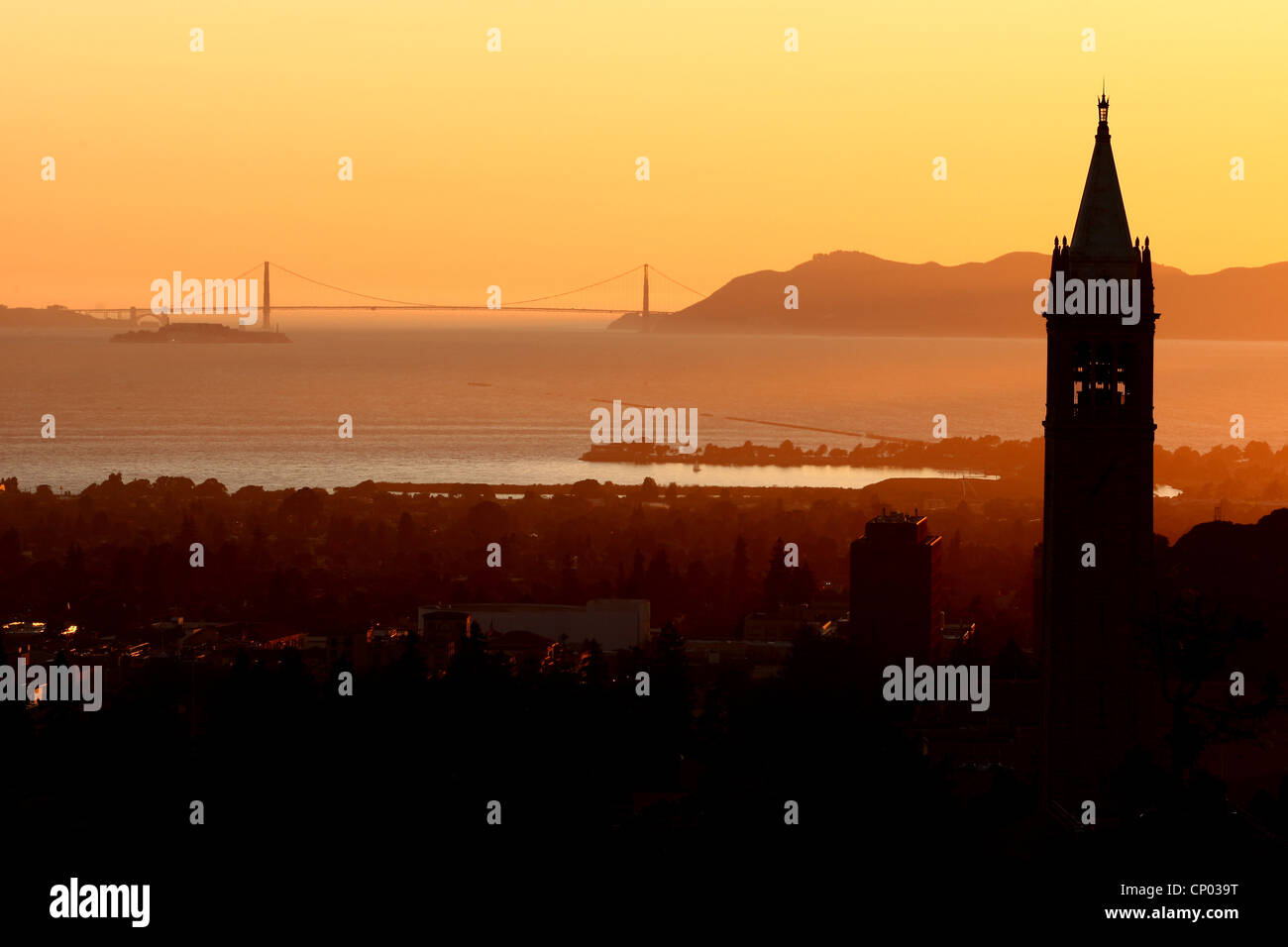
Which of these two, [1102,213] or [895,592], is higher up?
[1102,213]

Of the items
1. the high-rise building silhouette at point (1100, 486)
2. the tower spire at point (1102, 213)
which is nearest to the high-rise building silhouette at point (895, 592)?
the high-rise building silhouette at point (1100, 486)

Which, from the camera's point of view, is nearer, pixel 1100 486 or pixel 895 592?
pixel 1100 486

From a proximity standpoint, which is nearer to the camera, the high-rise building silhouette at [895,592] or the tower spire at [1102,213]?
the tower spire at [1102,213]

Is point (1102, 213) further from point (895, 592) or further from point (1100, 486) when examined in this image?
point (895, 592)

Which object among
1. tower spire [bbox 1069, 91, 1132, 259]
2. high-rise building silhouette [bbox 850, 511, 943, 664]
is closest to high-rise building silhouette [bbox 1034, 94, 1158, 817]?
tower spire [bbox 1069, 91, 1132, 259]

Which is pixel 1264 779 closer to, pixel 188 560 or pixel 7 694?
pixel 7 694

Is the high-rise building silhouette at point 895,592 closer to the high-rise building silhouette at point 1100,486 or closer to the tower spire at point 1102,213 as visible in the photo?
the high-rise building silhouette at point 1100,486

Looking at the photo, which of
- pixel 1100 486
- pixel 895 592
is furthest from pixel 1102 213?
pixel 895 592

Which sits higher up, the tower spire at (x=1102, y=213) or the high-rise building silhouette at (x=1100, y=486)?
the tower spire at (x=1102, y=213)

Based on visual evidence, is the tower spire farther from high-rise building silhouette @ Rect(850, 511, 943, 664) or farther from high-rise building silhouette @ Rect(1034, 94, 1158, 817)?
high-rise building silhouette @ Rect(850, 511, 943, 664)
